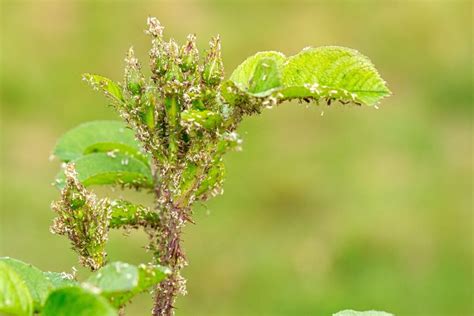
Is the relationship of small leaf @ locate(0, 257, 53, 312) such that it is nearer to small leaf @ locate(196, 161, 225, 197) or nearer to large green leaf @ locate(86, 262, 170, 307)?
Answer: large green leaf @ locate(86, 262, 170, 307)

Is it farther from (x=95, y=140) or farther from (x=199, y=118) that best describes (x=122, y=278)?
(x=95, y=140)

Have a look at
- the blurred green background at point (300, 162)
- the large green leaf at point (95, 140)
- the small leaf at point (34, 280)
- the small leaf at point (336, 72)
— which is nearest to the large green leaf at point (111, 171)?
the large green leaf at point (95, 140)

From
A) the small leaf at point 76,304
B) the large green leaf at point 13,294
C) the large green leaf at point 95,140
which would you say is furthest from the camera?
the large green leaf at point 95,140

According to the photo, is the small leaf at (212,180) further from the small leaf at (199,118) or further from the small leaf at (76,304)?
the small leaf at (76,304)

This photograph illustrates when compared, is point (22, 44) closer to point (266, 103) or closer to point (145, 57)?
point (145, 57)

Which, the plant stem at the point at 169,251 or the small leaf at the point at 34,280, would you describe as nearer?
the small leaf at the point at 34,280

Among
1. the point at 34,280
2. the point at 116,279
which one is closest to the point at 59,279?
the point at 34,280
